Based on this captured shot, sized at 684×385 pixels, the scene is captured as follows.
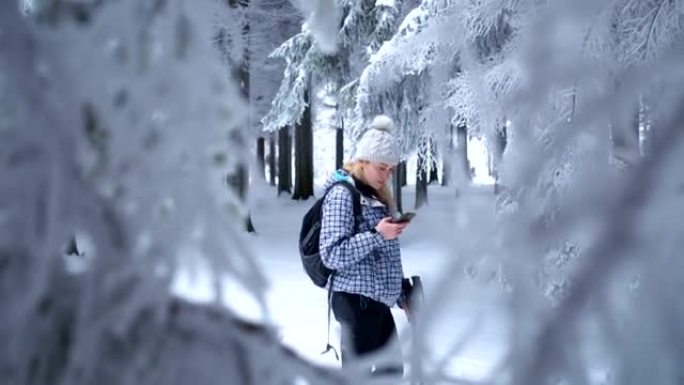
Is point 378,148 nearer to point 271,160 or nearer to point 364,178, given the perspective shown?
point 364,178

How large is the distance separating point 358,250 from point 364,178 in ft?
1.19

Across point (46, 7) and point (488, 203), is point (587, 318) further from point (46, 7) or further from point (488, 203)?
point (46, 7)

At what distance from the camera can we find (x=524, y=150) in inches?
26.2

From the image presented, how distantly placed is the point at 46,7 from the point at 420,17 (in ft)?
21.4

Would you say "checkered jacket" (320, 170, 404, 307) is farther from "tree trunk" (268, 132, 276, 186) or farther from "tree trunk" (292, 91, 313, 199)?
"tree trunk" (268, 132, 276, 186)

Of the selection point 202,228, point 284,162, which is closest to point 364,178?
point 202,228

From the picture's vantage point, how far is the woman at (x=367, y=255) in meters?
3.13

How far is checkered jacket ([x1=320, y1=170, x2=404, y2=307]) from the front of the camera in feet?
10.2

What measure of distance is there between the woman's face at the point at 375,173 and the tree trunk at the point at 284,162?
55.2ft

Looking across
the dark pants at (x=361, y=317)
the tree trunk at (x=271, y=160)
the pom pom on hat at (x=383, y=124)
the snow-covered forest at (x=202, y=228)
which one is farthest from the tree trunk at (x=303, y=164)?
the snow-covered forest at (x=202, y=228)

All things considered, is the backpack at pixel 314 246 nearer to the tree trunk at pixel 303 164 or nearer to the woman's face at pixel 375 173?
the woman's face at pixel 375 173

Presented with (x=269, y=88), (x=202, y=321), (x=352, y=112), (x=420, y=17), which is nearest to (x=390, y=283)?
(x=202, y=321)

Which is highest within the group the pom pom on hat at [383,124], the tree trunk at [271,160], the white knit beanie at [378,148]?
the pom pom on hat at [383,124]

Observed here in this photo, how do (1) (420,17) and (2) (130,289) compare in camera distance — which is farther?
(1) (420,17)
